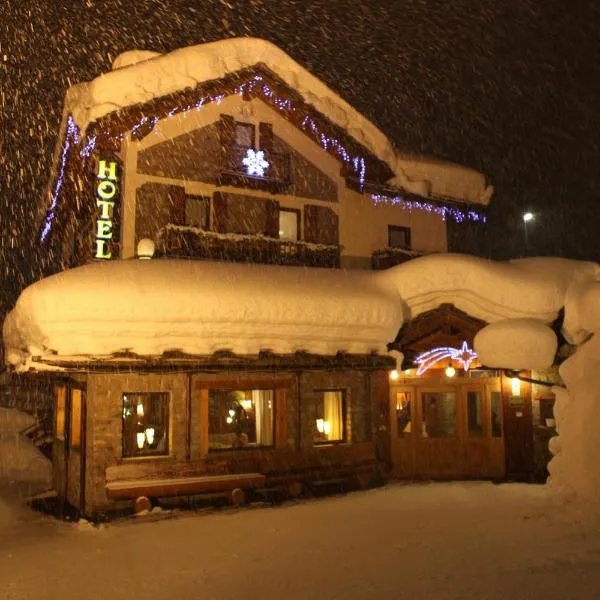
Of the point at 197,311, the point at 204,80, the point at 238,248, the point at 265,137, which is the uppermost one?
the point at 204,80

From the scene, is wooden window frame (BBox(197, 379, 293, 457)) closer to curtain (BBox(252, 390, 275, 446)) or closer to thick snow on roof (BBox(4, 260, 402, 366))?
curtain (BBox(252, 390, 275, 446))

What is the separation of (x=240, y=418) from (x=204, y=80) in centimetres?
814

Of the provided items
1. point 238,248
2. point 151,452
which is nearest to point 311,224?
point 238,248

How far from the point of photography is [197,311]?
10898 mm

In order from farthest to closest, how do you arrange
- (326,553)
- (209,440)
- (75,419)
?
(75,419)
(209,440)
(326,553)

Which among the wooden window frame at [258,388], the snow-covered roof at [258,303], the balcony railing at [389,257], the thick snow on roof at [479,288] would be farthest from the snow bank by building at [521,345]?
the balcony railing at [389,257]

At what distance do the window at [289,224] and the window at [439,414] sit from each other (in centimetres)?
569

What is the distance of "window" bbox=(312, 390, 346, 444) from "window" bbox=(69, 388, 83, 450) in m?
4.76

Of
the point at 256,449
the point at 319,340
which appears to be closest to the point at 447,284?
the point at 319,340

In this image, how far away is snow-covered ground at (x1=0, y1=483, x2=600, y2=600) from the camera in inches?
278

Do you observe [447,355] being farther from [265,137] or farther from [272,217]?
[265,137]

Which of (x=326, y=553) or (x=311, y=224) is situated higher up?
(x=311, y=224)

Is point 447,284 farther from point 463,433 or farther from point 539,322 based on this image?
point 463,433

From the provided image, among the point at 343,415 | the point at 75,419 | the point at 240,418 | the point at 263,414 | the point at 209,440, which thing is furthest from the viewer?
the point at 343,415
